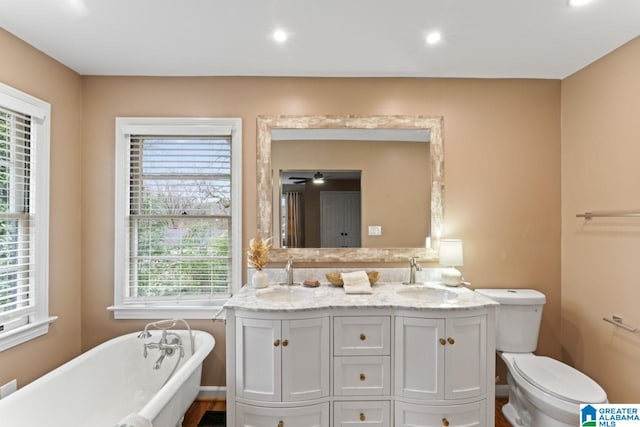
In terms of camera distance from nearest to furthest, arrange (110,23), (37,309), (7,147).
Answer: (110,23)
(7,147)
(37,309)

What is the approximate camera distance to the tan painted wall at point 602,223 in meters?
2.02

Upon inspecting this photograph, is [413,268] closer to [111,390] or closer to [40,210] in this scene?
[111,390]

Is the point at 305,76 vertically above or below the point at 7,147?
above

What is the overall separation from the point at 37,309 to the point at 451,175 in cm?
318

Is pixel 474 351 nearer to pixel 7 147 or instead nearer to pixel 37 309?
pixel 37 309

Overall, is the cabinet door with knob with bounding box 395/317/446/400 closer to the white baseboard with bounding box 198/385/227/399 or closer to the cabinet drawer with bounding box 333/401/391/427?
the cabinet drawer with bounding box 333/401/391/427

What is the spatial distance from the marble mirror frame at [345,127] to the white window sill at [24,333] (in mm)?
1568

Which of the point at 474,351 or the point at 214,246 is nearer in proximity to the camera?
the point at 474,351

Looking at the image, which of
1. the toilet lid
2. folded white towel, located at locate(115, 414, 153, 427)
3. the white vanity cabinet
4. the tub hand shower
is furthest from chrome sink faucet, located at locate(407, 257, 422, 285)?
folded white towel, located at locate(115, 414, 153, 427)

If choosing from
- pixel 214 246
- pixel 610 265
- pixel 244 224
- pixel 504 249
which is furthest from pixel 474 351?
pixel 214 246

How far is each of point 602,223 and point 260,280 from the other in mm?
2480

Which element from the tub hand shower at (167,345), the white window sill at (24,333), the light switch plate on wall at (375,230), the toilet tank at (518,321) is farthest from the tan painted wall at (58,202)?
the toilet tank at (518,321)

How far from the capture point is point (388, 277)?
255cm

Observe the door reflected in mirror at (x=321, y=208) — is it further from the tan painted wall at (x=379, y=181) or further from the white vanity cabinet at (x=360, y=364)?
the white vanity cabinet at (x=360, y=364)
